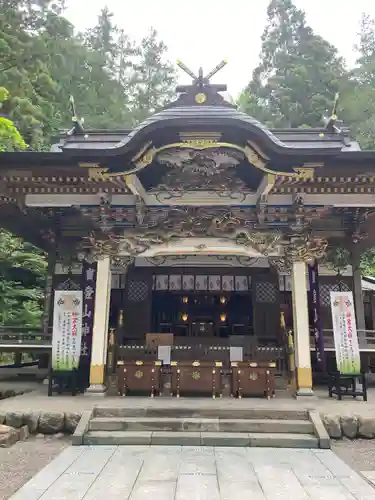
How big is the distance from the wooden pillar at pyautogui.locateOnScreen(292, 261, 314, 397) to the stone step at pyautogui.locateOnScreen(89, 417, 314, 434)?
1.84 m

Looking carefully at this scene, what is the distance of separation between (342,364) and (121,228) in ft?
18.9

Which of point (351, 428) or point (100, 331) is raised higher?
point (100, 331)

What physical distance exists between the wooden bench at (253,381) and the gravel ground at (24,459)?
3.40m

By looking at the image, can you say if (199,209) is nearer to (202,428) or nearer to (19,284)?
(202,428)

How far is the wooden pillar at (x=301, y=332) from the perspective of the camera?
8445 mm

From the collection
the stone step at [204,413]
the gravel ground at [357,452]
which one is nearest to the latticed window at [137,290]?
the stone step at [204,413]

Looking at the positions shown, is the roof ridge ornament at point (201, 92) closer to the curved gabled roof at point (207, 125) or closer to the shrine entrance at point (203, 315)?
the curved gabled roof at point (207, 125)

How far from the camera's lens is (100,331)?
8.79 meters

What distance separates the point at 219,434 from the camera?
6.34 metres

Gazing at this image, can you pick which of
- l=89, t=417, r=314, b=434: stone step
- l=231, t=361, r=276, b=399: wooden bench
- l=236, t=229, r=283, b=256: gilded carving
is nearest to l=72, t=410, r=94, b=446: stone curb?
l=89, t=417, r=314, b=434: stone step

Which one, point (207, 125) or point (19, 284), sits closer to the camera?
point (207, 125)

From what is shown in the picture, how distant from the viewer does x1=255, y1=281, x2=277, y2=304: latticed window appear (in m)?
11.9

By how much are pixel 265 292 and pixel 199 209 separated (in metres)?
3.87

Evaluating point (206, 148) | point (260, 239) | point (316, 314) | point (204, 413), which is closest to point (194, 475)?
point (204, 413)
